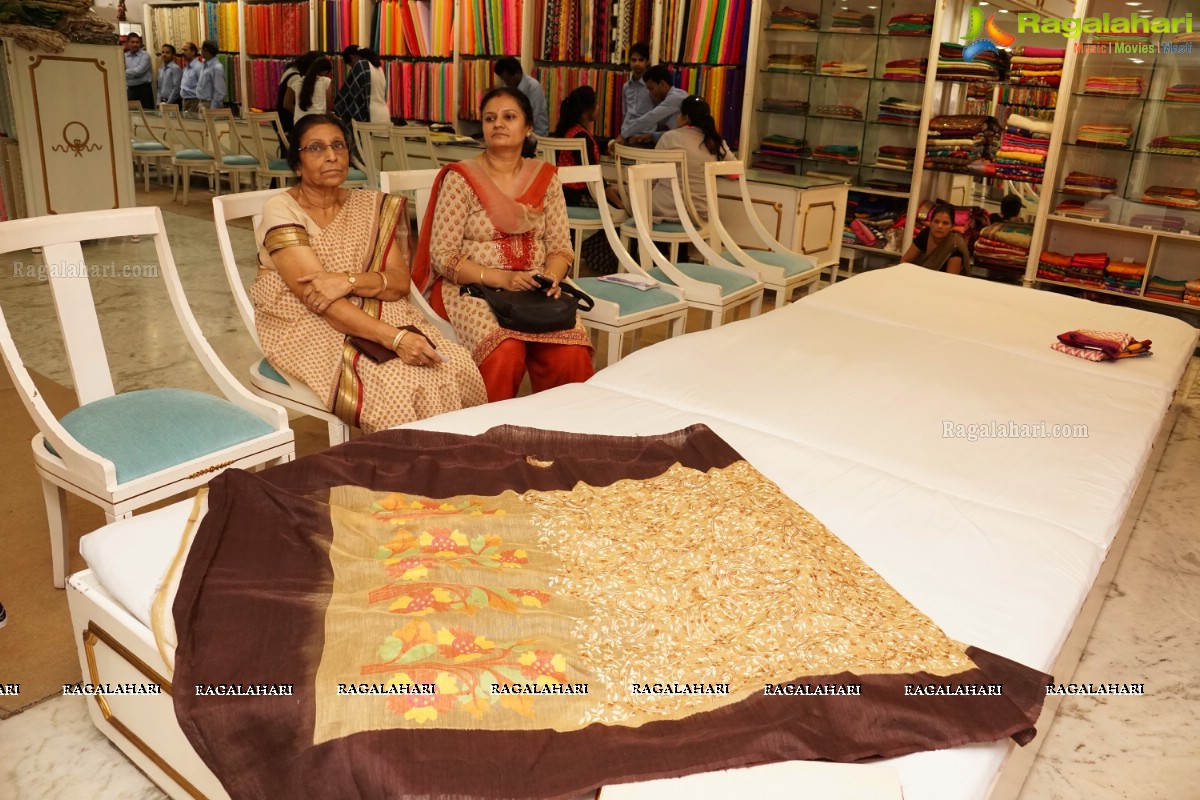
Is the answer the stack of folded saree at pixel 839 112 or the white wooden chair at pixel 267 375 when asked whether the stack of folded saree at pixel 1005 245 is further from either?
the white wooden chair at pixel 267 375

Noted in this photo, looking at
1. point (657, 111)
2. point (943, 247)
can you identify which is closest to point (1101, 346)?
point (943, 247)

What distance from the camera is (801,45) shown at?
18.2ft

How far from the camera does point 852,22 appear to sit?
538cm

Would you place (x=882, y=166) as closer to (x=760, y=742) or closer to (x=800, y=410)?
(x=800, y=410)

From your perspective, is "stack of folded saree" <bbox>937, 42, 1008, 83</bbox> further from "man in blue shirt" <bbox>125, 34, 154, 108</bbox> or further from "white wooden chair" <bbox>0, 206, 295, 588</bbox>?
"man in blue shirt" <bbox>125, 34, 154, 108</bbox>

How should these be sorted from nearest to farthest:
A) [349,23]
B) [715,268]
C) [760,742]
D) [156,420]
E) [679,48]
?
1. [760,742]
2. [156,420]
3. [715,268]
4. [679,48]
5. [349,23]

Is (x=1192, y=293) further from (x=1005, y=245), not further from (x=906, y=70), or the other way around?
(x=906, y=70)

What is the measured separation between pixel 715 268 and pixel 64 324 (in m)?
2.53

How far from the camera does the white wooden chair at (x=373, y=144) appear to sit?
584 centimetres

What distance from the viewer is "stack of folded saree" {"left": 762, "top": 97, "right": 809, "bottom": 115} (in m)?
5.62

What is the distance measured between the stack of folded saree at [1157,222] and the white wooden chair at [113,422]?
4374 mm

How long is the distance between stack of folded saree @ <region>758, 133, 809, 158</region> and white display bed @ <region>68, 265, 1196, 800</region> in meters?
2.60

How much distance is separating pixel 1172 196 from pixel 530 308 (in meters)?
3.55

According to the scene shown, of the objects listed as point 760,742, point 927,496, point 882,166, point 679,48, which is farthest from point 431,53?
point 760,742
